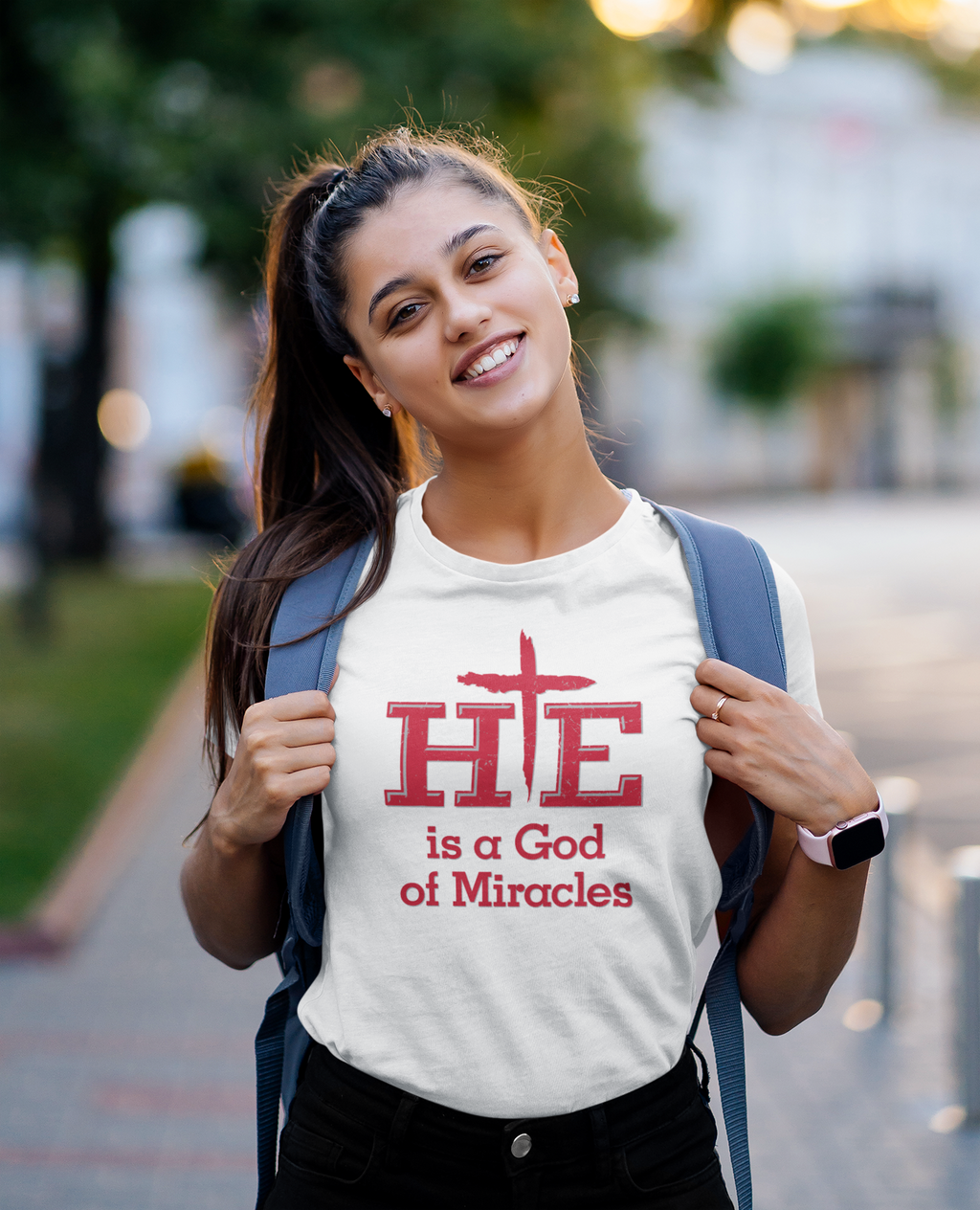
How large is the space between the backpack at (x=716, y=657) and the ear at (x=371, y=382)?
0.75 feet

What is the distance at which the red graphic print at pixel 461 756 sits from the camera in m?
1.81

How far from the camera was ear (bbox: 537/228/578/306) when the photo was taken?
2082 mm

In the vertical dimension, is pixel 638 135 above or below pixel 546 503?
above

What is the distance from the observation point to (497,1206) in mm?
1816

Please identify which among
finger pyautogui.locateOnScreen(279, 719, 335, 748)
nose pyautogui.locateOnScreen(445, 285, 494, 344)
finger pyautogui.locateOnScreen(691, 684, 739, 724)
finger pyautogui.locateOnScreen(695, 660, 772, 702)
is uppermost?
nose pyautogui.locateOnScreen(445, 285, 494, 344)

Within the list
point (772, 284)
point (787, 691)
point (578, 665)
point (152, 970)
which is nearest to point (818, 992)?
point (787, 691)

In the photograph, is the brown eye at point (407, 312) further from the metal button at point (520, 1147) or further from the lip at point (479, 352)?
the metal button at point (520, 1147)

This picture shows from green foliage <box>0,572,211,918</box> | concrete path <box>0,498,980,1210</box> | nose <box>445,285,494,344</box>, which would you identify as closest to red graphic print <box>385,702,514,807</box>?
nose <box>445,285,494,344</box>

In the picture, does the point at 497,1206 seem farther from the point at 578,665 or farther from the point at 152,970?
the point at 152,970

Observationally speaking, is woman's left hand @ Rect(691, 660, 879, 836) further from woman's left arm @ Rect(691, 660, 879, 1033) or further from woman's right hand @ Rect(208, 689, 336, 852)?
woman's right hand @ Rect(208, 689, 336, 852)

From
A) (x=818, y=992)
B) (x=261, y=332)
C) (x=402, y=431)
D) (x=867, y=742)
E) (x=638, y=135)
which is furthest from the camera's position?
(x=638, y=135)

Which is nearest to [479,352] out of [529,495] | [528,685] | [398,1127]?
[529,495]

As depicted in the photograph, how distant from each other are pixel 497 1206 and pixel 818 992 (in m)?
0.53

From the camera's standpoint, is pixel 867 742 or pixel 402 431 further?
pixel 867 742
